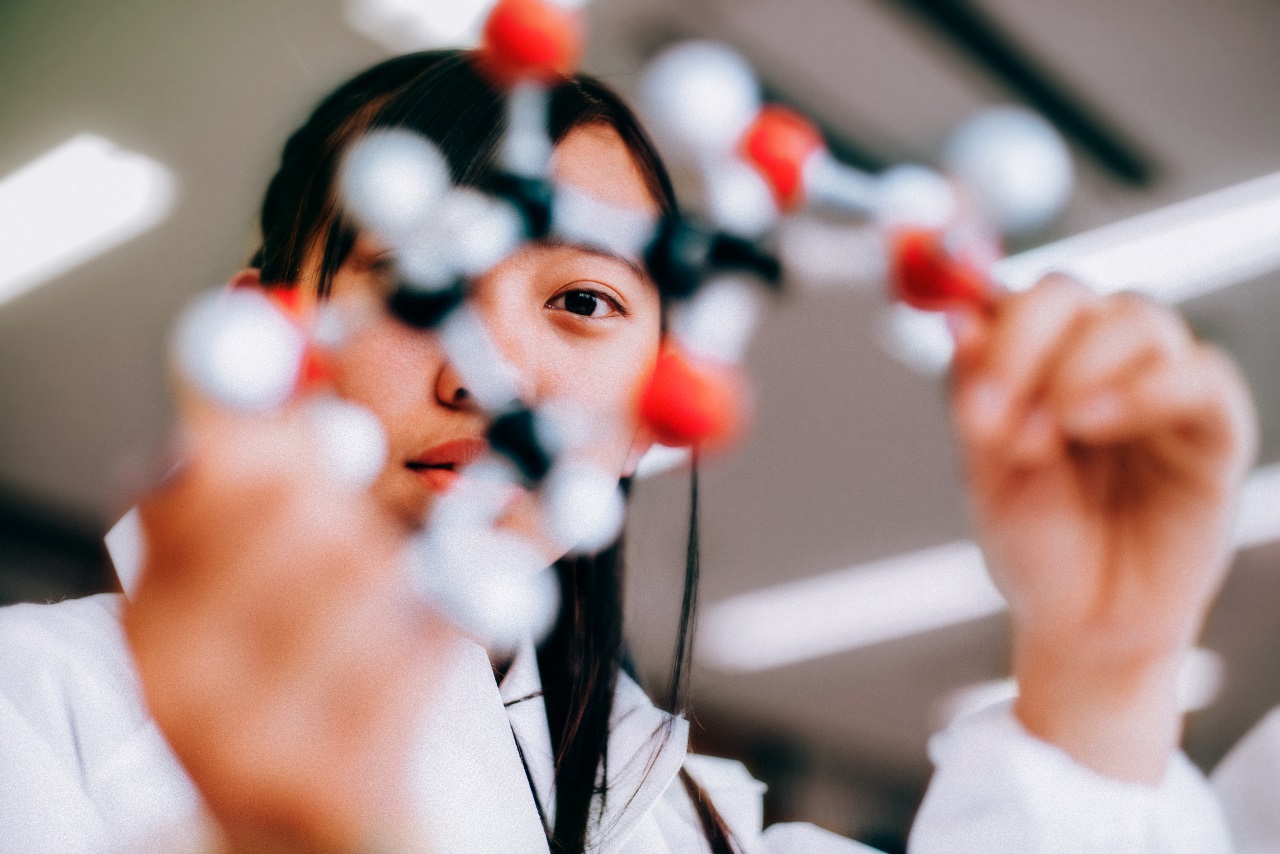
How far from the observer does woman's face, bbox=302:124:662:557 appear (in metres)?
0.30

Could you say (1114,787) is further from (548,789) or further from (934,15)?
(934,15)

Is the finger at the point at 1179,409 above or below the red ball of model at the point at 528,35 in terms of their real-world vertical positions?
below

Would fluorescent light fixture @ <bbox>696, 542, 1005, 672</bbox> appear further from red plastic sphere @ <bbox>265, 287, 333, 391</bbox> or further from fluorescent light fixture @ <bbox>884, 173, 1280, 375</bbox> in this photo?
red plastic sphere @ <bbox>265, 287, 333, 391</bbox>

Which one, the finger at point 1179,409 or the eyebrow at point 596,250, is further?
the eyebrow at point 596,250

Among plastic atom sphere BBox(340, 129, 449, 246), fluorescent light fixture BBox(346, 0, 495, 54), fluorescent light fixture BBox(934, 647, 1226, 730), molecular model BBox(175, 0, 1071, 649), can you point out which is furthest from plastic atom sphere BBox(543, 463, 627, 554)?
fluorescent light fixture BBox(934, 647, 1226, 730)

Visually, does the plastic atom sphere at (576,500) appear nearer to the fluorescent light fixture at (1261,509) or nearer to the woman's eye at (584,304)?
the woman's eye at (584,304)

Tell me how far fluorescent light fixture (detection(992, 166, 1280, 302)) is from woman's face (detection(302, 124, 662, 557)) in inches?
19.4

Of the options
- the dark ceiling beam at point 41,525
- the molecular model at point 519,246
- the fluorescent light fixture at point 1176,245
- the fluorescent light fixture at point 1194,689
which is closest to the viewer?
the molecular model at point 519,246

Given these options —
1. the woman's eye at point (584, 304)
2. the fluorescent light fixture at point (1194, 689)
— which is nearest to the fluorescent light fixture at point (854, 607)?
the fluorescent light fixture at point (1194, 689)

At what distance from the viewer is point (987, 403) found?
223mm

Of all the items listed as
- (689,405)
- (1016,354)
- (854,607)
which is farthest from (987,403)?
(854,607)

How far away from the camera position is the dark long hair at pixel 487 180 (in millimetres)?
359

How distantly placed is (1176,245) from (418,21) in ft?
2.12

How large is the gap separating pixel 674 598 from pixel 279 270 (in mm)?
682
